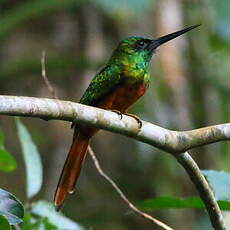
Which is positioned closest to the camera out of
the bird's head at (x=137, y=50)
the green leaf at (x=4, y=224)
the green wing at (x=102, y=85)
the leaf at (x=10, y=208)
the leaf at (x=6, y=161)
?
the green leaf at (x=4, y=224)

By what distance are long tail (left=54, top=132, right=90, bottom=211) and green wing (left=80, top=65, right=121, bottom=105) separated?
0.49ft

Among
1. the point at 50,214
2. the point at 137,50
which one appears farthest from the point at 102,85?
the point at 50,214

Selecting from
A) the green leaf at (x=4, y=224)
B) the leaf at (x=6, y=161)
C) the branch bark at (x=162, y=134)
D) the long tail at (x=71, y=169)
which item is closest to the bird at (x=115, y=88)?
the long tail at (x=71, y=169)

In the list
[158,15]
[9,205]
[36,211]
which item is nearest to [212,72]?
[158,15]

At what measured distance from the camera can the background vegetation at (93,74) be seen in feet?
13.3

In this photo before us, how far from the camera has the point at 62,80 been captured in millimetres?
4578

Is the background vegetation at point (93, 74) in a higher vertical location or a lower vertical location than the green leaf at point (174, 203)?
lower

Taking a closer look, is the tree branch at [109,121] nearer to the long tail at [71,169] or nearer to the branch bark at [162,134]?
the branch bark at [162,134]

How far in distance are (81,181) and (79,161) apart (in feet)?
6.56

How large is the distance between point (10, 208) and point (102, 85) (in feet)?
3.65

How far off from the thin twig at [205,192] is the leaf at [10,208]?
1.54ft

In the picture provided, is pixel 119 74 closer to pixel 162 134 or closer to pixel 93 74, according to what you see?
pixel 162 134

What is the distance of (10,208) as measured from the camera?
1.57 meters

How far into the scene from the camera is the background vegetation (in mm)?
4047
